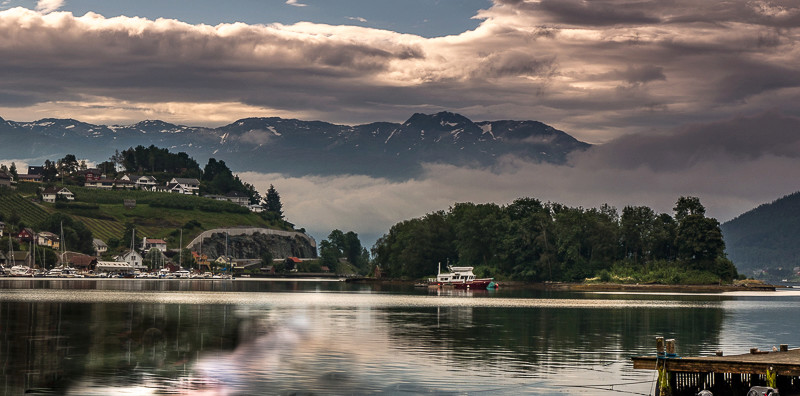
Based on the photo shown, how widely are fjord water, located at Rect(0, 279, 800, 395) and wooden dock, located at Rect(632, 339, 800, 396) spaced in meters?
4.16

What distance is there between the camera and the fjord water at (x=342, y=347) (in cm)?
4578

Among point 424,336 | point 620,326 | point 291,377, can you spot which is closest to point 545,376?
point 291,377

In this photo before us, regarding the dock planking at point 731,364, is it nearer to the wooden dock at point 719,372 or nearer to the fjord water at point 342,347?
the wooden dock at point 719,372

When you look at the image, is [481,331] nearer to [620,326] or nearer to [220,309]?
[620,326]

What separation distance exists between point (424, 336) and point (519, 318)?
28278 mm

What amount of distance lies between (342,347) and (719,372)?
30.4 metres

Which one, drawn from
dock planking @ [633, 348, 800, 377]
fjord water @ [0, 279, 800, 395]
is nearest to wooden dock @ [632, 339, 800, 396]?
dock planking @ [633, 348, 800, 377]

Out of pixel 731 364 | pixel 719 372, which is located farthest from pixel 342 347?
pixel 731 364

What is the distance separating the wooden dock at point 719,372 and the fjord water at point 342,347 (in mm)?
4163

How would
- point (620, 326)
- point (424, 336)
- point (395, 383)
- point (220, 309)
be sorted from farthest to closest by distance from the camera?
point (220, 309) → point (620, 326) → point (424, 336) → point (395, 383)

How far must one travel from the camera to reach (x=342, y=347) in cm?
6394

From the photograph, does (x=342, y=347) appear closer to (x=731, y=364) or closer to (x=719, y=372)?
(x=719, y=372)

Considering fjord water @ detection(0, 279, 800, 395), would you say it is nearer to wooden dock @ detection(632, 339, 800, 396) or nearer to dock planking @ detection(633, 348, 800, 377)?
wooden dock @ detection(632, 339, 800, 396)

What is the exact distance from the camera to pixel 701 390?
41.1 metres
